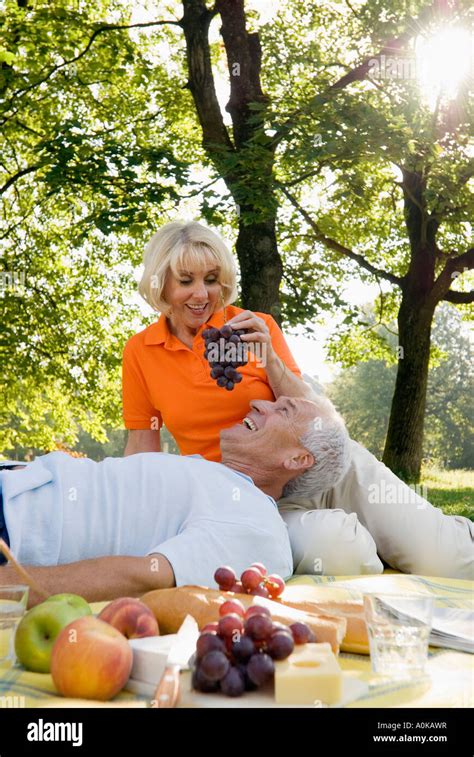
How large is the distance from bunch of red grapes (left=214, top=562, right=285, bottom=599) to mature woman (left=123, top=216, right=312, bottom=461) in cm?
154

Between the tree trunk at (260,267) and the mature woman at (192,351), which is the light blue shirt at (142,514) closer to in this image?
the mature woman at (192,351)

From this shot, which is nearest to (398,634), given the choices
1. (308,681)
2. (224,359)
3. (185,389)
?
(308,681)

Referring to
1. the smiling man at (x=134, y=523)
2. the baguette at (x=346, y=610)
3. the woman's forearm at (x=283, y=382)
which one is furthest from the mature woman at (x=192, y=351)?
the baguette at (x=346, y=610)

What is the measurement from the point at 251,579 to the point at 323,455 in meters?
1.23

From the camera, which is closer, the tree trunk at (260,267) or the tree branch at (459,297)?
the tree trunk at (260,267)

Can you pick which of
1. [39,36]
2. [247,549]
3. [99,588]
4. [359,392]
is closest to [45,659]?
[99,588]

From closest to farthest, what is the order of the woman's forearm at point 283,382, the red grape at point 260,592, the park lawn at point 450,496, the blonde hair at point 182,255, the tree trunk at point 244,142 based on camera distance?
1. the red grape at point 260,592
2. the woman's forearm at point 283,382
3. the blonde hair at point 182,255
4. the tree trunk at point 244,142
5. the park lawn at point 450,496

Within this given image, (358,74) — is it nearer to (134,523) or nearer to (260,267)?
(260,267)

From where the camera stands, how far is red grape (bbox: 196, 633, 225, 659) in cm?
203

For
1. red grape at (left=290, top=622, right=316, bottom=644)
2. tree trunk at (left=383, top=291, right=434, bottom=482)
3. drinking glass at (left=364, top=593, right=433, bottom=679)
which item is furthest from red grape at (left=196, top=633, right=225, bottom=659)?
tree trunk at (left=383, top=291, right=434, bottom=482)

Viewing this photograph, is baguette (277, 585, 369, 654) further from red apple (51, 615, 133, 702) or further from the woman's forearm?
the woman's forearm

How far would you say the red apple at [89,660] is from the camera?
2.03 meters

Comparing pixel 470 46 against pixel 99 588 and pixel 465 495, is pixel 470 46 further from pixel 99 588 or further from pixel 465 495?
pixel 99 588

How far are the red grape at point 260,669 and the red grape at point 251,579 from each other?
2.34 ft
